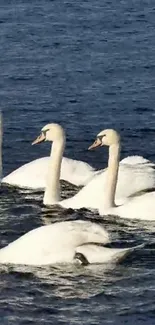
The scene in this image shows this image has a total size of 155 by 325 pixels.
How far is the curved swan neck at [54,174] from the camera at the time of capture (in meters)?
20.7

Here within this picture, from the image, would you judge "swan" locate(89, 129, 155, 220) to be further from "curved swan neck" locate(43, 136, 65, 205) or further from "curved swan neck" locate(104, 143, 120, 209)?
"curved swan neck" locate(43, 136, 65, 205)

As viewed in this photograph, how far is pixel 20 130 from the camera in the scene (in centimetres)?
2386

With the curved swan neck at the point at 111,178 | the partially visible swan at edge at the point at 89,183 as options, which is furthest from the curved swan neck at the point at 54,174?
the curved swan neck at the point at 111,178

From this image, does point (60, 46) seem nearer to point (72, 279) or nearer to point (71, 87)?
point (71, 87)

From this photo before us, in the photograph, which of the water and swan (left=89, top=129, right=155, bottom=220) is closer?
the water

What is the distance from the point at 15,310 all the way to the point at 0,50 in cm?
1391

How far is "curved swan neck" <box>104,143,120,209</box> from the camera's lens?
65.8ft

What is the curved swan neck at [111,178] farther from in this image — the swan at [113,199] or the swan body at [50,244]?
the swan body at [50,244]

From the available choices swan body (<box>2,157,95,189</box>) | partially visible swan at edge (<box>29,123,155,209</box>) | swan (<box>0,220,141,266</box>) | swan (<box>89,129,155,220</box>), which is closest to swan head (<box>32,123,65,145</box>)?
partially visible swan at edge (<box>29,123,155,209</box>)

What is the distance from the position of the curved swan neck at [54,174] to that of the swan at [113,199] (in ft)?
1.86

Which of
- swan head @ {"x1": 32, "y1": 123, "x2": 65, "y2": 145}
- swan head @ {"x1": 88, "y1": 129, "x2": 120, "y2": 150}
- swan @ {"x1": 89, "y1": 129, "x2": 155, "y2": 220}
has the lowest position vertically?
swan @ {"x1": 89, "y1": 129, "x2": 155, "y2": 220}

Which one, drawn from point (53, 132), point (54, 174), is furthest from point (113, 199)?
point (53, 132)

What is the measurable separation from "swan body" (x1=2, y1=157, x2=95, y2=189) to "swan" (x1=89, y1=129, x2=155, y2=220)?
36.8 inches

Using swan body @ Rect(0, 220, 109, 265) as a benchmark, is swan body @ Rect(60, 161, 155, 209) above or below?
above
